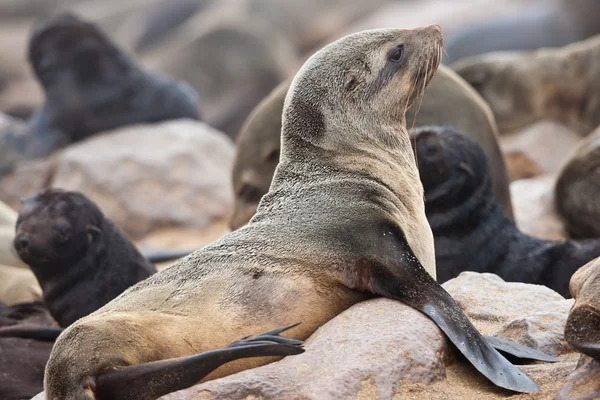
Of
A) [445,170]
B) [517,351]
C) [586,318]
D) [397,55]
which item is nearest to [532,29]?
[445,170]

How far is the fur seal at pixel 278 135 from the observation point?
7398 millimetres

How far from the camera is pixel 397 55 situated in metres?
4.55

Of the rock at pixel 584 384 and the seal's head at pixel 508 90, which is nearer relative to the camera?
the rock at pixel 584 384

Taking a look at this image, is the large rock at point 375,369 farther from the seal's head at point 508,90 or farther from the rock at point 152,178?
the seal's head at point 508,90

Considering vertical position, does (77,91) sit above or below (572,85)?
above

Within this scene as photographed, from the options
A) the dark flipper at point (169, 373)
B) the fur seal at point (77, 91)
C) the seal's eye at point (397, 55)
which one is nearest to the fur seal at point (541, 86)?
the fur seal at point (77, 91)

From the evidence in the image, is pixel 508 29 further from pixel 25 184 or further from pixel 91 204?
pixel 91 204

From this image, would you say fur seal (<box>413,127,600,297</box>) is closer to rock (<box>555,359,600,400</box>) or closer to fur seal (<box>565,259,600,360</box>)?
fur seal (<box>565,259,600,360</box>)

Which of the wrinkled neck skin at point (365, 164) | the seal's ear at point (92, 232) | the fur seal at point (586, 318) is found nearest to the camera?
the fur seal at point (586, 318)

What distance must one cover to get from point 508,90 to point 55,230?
6693 mm

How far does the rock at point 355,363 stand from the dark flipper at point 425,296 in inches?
1.7

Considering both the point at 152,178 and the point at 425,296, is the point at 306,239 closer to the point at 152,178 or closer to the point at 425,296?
the point at 425,296

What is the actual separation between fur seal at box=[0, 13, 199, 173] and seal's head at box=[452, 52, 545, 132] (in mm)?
3408

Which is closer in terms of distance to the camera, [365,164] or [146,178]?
[365,164]
